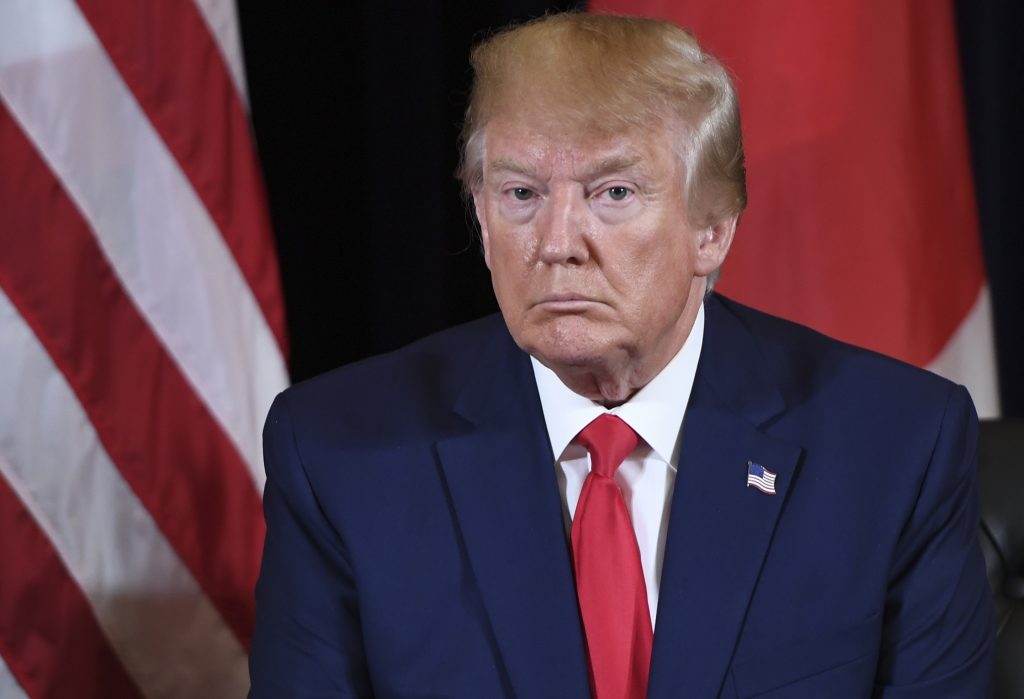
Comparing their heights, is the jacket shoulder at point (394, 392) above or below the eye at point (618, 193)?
below

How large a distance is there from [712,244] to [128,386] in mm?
1030

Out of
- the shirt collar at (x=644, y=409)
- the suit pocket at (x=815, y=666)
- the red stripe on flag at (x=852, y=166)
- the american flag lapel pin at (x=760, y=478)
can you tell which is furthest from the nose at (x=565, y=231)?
the red stripe on flag at (x=852, y=166)

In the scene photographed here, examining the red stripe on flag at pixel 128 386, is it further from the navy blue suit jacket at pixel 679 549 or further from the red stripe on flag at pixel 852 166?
the red stripe on flag at pixel 852 166

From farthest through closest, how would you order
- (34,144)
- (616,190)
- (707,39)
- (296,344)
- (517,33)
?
(296,344) < (707,39) < (34,144) < (517,33) < (616,190)

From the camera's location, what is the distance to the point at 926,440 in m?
1.64

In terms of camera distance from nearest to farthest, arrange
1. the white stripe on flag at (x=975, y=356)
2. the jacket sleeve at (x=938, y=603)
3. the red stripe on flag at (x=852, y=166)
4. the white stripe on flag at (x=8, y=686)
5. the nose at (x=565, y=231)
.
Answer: the nose at (x=565, y=231)
the jacket sleeve at (x=938, y=603)
the white stripe on flag at (x=8, y=686)
the red stripe on flag at (x=852, y=166)
the white stripe on flag at (x=975, y=356)

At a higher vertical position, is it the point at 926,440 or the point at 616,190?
the point at 616,190

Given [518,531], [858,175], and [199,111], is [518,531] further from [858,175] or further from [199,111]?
[858,175]

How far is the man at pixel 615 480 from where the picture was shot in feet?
4.94

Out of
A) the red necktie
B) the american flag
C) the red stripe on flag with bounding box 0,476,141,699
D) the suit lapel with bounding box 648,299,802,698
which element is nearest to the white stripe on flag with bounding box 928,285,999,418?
the suit lapel with bounding box 648,299,802,698

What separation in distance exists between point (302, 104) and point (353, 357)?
1.71ft

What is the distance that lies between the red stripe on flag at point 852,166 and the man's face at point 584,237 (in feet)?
3.08

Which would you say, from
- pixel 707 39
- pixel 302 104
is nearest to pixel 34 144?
pixel 302 104

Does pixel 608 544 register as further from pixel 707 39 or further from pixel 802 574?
pixel 707 39
